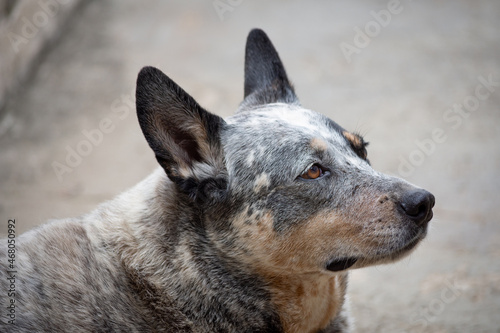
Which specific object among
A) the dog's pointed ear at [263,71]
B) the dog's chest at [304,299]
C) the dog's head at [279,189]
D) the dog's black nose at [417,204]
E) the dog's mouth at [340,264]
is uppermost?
the dog's pointed ear at [263,71]

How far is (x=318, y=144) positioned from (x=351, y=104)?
534 centimetres

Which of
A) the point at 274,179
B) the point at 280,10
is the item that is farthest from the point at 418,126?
the point at 274,179

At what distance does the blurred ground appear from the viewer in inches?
238

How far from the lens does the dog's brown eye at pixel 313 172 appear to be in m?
3.80

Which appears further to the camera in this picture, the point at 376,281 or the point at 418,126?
the point at 418,126

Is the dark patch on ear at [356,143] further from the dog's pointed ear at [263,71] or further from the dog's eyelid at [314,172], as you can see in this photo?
the dog's pointed ear at [263,71]

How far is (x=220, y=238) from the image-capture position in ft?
12.4

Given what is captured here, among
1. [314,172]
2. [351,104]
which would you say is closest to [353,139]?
[314,172]

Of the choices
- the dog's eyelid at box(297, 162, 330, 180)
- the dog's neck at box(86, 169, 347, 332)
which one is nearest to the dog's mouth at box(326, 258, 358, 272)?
the dog's neck at box(86, 169, 347, 332)

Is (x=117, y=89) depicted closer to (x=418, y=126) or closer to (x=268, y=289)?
(x=418, y=126)

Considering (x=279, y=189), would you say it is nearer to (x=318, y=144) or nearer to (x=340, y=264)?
(x=318, y=144)

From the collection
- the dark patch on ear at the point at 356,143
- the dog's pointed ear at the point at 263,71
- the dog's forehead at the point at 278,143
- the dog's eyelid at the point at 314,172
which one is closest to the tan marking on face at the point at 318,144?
the dog's forehead at the point at 278,143

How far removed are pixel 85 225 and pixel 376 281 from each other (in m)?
3.13

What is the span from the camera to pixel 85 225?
A: 413 centimetres
